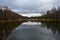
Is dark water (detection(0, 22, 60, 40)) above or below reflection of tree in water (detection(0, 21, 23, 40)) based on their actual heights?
below

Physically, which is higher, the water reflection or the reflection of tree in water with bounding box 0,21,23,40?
the reflection of tree in water with bounding box 0,21,23,40

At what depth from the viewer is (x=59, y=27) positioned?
10.2 m

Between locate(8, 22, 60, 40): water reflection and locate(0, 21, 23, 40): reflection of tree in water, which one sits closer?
locate(0, 21, 23, 40): reflection of tree in water

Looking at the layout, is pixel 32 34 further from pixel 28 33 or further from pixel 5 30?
pixel 5 30

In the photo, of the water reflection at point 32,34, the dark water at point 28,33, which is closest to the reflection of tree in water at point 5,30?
the dark water at point 28,33

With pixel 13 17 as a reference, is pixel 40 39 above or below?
below

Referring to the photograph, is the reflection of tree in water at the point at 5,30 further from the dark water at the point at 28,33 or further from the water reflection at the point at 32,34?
the water reflection at the point at 32,34

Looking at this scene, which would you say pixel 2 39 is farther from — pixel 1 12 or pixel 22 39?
pixel 1 12

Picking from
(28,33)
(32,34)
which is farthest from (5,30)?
(32,34)

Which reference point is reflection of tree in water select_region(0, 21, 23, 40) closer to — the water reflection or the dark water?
the dark water

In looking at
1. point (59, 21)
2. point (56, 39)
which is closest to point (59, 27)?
point (59, 21)

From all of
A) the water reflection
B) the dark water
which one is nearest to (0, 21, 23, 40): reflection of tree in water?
the dark water

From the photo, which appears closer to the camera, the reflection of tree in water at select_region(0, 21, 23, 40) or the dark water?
the reflection of tree in water at select_region(0, 21, 23, 40)

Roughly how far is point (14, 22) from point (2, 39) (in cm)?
721
